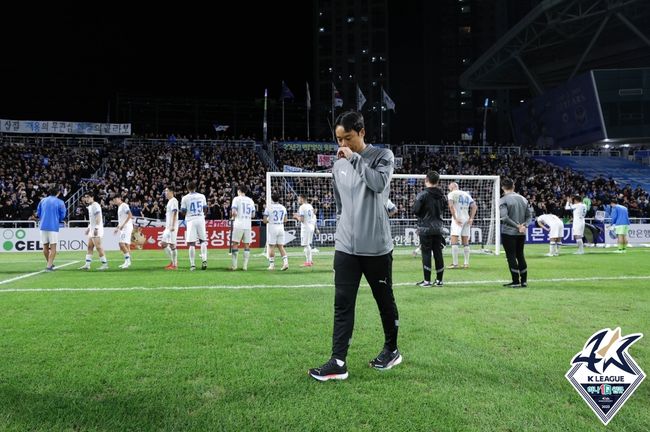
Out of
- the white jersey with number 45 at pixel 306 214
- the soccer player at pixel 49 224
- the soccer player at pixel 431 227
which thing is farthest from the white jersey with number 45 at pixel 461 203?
the soccer player at pixel 49 224

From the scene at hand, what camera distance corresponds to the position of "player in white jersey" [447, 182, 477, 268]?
1348 centimetres

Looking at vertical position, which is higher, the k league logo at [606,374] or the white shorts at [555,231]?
the white shorts at [555,231]

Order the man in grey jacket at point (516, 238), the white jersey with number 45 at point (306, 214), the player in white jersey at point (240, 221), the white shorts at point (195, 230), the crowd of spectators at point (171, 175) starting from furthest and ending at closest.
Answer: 1. the crowd of spectators at point (171, 175)
2. the white jersey with number 45 at point (306, 214)
3. the white shorts at point (195, 230)
4. the player in white jersey at point (240, 221)
5. the man in grey jacket at point (516, 238)

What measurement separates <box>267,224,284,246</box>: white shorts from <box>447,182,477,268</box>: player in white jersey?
4.72 meters

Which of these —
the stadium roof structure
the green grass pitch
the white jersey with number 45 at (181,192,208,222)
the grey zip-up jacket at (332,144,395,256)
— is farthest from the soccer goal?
the stadium roof structure

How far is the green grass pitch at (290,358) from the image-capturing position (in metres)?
3.27

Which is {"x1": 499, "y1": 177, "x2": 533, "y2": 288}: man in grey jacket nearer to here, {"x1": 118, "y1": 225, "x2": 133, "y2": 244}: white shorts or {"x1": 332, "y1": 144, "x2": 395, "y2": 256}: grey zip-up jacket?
{"x1": 332, "y1": 144, "x2": 395, "y2": 256}: grey zip-up jacket

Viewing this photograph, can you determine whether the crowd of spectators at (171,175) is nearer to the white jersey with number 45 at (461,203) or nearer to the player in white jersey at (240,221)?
the player in white jersey at (240,221)

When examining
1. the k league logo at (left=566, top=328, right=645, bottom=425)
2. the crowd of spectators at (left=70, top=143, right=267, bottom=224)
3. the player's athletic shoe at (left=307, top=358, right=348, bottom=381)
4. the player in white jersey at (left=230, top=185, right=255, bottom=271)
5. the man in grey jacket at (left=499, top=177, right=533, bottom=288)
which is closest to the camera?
the k league logo at (left=566, top=328, right=645, bottom=425)

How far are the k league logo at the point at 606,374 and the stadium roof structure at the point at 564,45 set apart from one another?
45.8 meters

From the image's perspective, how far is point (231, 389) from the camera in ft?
12.4

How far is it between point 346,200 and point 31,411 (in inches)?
113

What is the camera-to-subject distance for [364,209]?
4.30 m

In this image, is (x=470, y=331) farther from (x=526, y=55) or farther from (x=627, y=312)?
(x=526, y=55)
